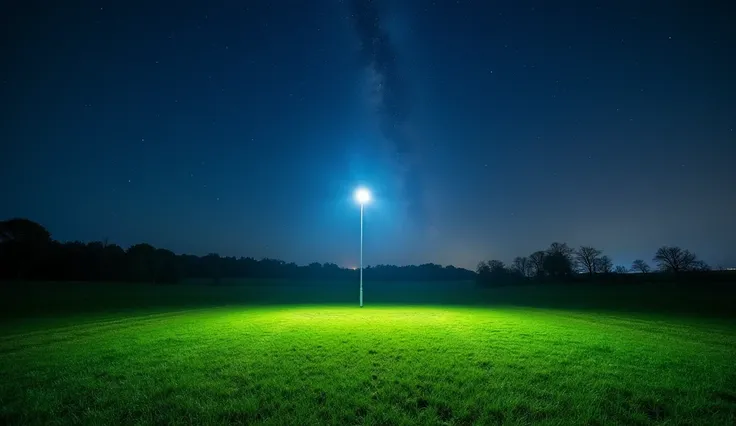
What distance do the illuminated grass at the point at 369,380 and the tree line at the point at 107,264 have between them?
92619 mm

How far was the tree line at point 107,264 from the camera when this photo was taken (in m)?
71.9

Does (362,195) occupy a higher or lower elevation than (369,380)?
higher

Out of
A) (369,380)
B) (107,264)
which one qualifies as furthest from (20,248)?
(369,380)

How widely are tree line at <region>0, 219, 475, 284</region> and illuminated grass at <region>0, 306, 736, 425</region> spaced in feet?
304

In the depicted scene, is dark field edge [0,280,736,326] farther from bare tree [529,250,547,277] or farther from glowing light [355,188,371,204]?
bare tree [529,250,547,277]

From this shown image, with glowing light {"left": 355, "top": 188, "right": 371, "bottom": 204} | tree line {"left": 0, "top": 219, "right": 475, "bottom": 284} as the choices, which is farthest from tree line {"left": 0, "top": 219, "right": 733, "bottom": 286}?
glowing light {"left": 355, "top": 188, "right": 371, "bottom": 204}

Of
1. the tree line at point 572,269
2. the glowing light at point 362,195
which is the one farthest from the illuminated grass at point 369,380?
the tree line at point 572,269

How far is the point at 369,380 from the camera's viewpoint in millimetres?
6516

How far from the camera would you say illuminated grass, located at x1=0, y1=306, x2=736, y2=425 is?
4.99 m

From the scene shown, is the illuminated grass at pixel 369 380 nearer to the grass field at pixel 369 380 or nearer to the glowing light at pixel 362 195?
the grass field at pixel 369 380

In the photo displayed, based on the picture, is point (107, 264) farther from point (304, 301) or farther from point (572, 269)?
point (572, 269)

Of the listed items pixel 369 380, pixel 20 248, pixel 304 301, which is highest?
pixel 20 248

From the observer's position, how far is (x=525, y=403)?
531 centimetres

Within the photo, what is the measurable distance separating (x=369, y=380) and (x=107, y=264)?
11102cm
